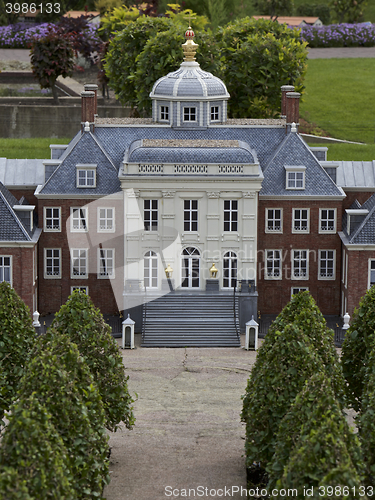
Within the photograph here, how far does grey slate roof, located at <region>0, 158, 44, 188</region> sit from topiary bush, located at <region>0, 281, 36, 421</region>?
70.5 feet

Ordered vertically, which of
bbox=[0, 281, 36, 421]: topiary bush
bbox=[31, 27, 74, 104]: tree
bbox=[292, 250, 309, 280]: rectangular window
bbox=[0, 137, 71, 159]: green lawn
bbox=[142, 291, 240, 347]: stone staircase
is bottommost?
bbox=[142, 291, 240, 347]: stone staircase

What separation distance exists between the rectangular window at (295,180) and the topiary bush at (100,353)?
23.2m

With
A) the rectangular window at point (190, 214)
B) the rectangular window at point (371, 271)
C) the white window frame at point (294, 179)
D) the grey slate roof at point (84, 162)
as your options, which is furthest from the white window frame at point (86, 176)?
the rectangular window at point (371, 271)

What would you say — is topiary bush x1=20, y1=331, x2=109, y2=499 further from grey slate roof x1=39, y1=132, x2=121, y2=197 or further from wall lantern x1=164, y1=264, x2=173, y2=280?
grey slate roof x1=39, y1=132, x2=121, y2=197

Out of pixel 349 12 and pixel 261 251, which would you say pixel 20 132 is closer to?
pixel 261 251

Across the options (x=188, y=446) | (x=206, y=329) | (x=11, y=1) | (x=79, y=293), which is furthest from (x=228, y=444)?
(x=11, y=1)

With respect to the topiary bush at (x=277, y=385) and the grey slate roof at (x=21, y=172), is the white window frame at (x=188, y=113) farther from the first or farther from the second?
the topiary bush at (x=277, y=385)

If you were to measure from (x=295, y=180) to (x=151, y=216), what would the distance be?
27.3 ft

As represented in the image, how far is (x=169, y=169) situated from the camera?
5353 cm

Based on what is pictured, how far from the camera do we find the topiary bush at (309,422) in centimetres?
2688

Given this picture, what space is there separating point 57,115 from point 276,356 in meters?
52.1

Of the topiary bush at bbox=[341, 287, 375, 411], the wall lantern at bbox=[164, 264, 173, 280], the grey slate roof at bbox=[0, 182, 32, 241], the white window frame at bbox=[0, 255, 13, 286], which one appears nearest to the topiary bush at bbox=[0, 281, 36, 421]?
the topiary bush at bbox=[341, 287, 375, 411]

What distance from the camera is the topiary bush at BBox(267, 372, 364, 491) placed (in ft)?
88.2

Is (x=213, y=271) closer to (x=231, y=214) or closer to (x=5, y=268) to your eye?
(x=231, y=214)
